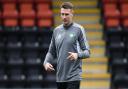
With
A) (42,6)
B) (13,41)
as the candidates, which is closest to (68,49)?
(13,41)

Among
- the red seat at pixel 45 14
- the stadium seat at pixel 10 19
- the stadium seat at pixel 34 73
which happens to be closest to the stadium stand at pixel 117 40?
the red seat at pixel 45 14

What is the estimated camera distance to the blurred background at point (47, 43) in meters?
9.19

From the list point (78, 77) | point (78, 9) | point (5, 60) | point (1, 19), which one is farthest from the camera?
point (78, 9)

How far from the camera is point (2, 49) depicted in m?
9.52

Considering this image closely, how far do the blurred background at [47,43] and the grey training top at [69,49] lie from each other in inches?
172

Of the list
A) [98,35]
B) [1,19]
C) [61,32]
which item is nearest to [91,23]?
[98,35]

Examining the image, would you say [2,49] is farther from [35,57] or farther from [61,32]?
[61,32]

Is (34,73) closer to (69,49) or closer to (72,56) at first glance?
(69,49)

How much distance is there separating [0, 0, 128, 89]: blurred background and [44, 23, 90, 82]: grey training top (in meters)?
4.37

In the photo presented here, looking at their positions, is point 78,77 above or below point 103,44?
above

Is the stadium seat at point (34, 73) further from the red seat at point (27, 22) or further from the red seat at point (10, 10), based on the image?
the red seat at point (10, 10)

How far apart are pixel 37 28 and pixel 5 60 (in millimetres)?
1063

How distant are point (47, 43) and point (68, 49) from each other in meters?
5.05

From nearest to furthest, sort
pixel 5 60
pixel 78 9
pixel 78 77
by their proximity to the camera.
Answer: pixel 78 77 < pixel 5 60 < pixel 78 9
